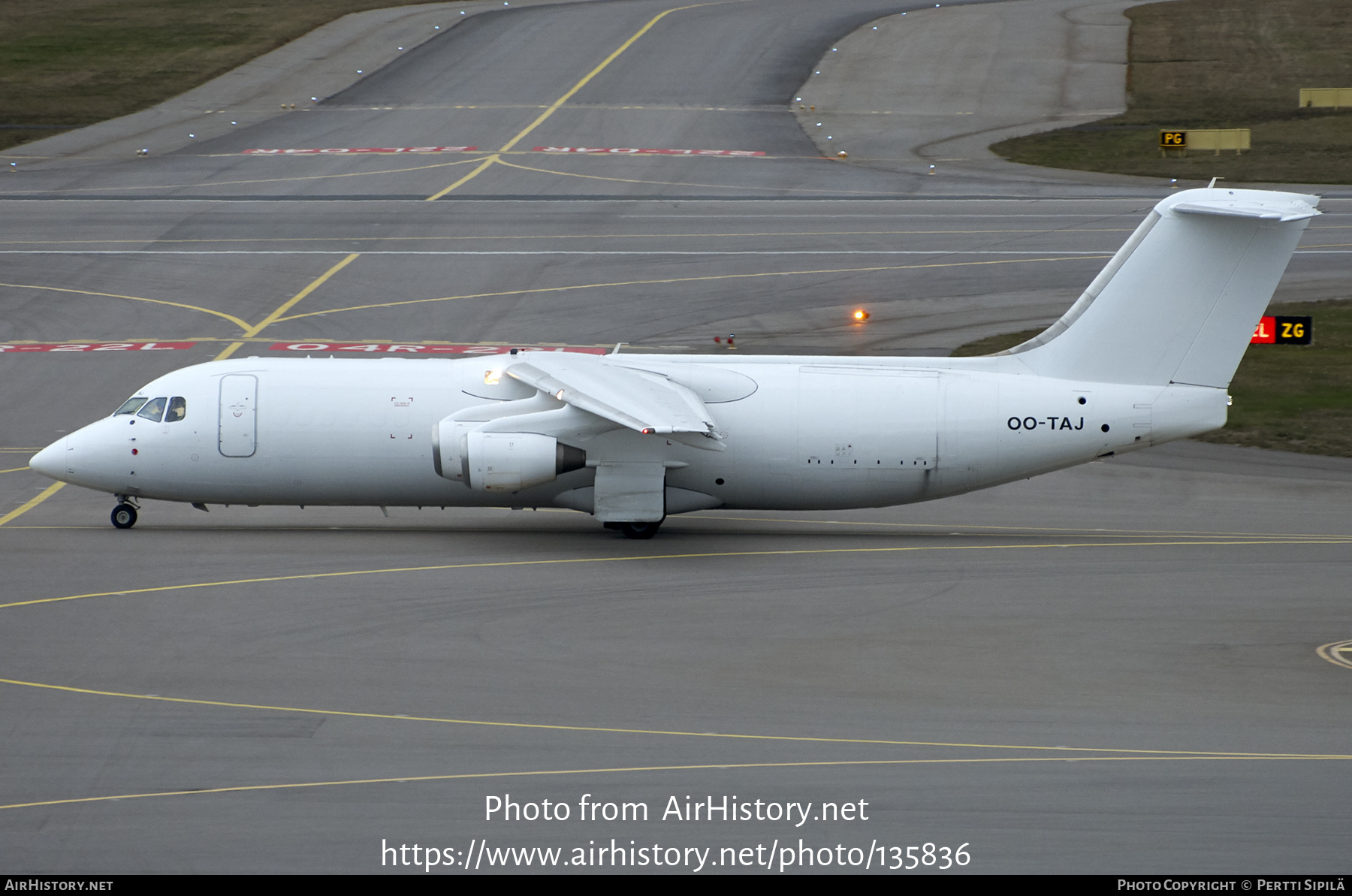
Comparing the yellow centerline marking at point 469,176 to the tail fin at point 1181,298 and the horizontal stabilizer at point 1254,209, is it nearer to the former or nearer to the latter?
the tail fin at point 1181,298

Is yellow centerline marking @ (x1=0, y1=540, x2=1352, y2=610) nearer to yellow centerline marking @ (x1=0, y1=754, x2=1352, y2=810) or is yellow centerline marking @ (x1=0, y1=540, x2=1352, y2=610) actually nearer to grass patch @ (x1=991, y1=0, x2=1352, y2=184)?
yellow centerline marking @ (x1=0, y1=754, x2=1352, y2=810)

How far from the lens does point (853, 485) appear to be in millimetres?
27625

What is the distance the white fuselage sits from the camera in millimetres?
27422

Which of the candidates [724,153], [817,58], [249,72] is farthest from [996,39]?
[249,72]

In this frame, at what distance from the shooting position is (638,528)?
1093 inches

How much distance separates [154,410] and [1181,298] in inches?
755

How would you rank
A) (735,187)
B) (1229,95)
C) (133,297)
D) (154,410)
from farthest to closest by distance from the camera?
(1229,95)
(735,187)
(133,297)
(154,410)

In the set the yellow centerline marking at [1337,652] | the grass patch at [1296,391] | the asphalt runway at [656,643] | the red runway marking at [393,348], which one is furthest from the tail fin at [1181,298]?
the red runway marking at [393,348]

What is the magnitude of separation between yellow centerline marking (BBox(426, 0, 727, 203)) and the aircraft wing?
32195mm

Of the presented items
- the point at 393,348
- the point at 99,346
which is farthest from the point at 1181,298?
the point at 99,346

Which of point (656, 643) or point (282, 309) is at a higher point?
point (282, 309)

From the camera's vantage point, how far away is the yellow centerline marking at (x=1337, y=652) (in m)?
21.5

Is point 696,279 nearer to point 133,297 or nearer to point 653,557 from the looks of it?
point 133,297
